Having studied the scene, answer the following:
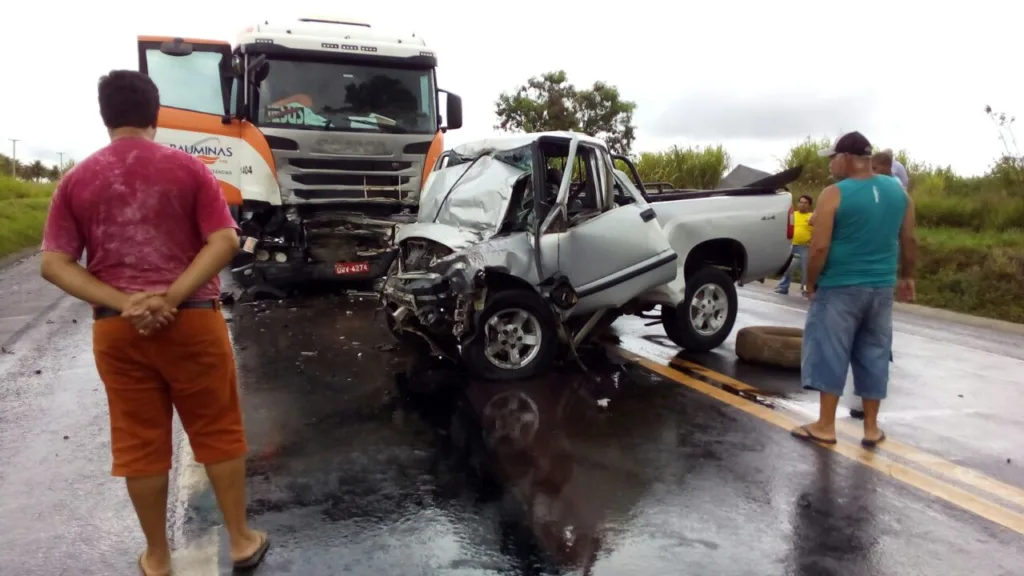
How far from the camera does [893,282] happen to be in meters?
4.83

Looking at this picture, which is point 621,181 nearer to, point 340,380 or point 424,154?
point 340,380

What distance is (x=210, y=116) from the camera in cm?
1000

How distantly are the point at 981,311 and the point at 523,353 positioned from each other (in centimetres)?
842

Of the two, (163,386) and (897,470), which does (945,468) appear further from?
(163,386)

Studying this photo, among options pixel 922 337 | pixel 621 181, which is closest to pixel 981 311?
pixel 922 337

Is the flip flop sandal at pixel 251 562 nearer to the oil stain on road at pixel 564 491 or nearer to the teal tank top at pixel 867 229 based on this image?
the oil stain on road at pixel 564 491

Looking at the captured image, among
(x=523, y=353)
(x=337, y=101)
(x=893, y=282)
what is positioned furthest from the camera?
(x=337, y=101)

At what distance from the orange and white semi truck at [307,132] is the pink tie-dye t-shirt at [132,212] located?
707 cm

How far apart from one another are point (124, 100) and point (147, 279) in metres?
0.69

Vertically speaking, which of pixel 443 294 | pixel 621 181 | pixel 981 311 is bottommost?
pixel 981 311

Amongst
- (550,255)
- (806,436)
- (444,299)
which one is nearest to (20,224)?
(444,299)

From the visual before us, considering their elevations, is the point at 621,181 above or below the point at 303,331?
above

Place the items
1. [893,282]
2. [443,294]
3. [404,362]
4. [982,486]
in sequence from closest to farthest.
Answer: [982,486]
[893,282]
[443,294]
[404,362]

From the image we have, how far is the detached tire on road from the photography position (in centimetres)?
677
